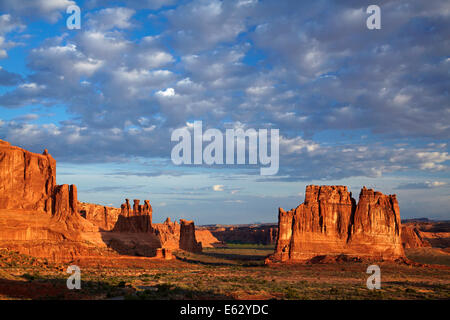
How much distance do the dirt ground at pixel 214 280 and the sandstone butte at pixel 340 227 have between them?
476 cm

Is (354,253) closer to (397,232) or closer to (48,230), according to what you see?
(397,232)

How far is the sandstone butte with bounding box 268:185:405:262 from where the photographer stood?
249ft

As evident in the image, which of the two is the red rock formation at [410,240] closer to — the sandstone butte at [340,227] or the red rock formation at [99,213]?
the sandstone butte at [340,227]

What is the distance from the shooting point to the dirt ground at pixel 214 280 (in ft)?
96.3

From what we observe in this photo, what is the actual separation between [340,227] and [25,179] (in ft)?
187

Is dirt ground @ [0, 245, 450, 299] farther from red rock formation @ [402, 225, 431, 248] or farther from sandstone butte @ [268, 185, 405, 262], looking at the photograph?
red rock formation @ [402, 225, 431, 248]

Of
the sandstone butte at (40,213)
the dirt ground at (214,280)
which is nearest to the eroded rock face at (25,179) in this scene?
the sandstone butte at (40,213)

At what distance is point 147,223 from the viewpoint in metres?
101

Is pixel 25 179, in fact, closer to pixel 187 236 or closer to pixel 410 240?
pixel 187 236

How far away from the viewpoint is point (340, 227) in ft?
256

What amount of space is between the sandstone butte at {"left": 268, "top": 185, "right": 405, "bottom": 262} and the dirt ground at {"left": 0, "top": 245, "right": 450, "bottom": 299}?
4.76m

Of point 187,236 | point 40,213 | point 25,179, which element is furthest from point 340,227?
point 187,236

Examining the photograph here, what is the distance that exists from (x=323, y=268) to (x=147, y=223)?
48867mm
